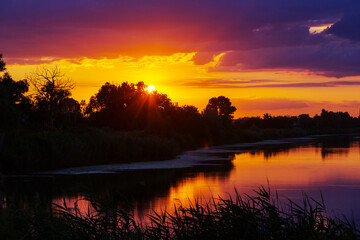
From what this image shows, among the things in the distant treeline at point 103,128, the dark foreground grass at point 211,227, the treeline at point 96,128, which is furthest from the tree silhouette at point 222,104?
the dark foreground grass at point 211,227

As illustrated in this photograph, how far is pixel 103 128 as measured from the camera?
1710 inches

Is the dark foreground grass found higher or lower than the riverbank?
lower

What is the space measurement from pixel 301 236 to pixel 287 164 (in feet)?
75.4

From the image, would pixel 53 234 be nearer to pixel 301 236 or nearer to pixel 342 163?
pixel 301 236

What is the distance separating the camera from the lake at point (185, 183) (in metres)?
16.8

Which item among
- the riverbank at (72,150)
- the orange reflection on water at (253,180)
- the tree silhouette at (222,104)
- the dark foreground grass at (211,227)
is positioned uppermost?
the tree silhouette at (222,104)

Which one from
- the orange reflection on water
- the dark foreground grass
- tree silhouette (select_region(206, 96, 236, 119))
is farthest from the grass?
tree silhouette (select_region(206, 96, 236, 119))

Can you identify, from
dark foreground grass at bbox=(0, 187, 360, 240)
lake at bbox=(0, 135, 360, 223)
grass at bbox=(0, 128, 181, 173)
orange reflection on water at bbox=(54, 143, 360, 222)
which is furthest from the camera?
grass at bbox=(0, 128, 181, 173)

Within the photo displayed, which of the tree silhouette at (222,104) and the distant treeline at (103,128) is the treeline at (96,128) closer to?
the distant treeline at (103,128)

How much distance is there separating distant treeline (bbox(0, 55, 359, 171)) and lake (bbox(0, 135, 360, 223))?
164cm

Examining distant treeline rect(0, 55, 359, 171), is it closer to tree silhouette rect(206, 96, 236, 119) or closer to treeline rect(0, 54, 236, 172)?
treeline rect(0, 54, 236, 172)

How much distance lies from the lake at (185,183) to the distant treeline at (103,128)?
1639mm

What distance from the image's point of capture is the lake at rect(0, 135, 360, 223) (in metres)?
16.8

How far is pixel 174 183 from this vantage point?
22.0 metres
